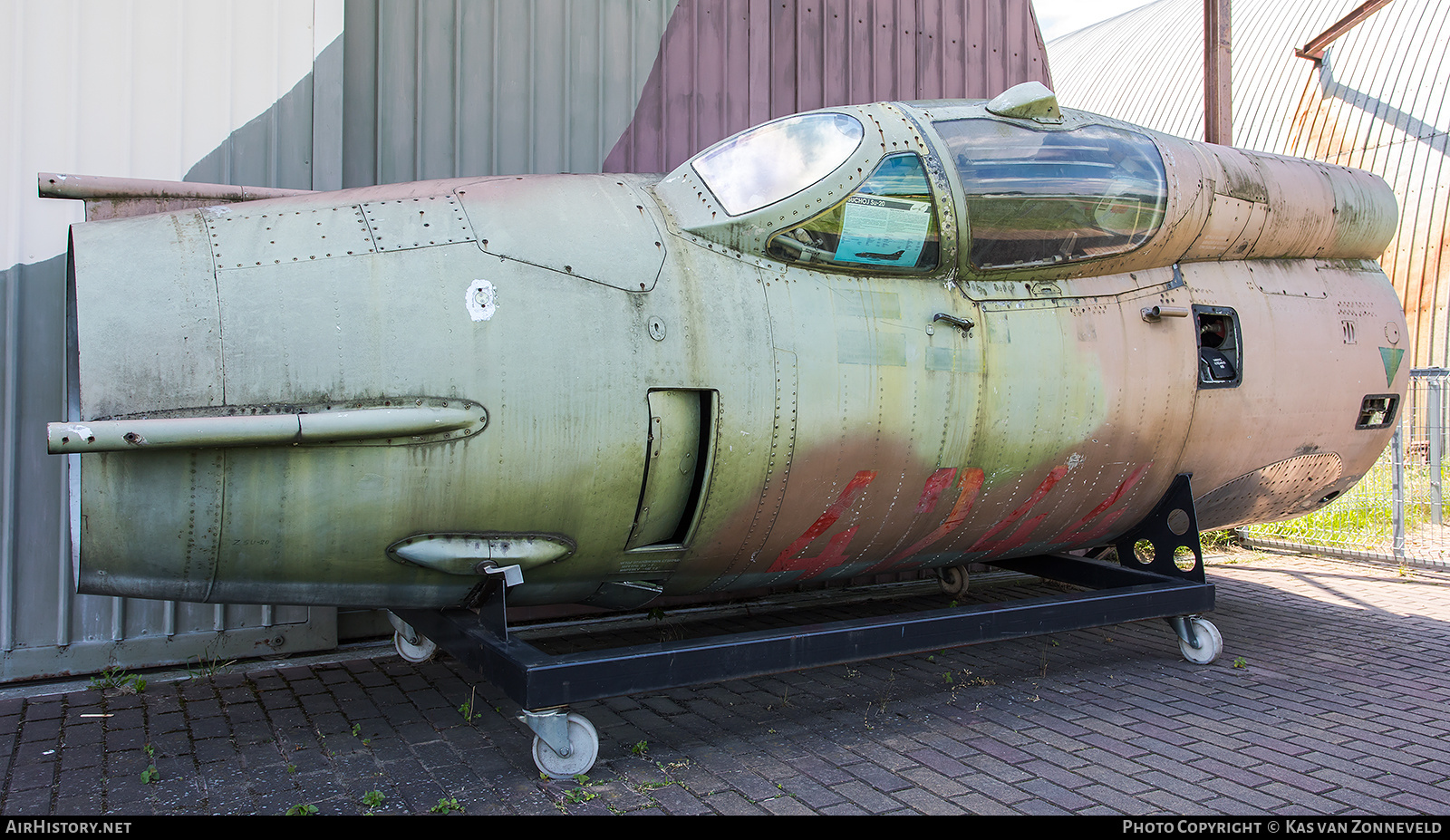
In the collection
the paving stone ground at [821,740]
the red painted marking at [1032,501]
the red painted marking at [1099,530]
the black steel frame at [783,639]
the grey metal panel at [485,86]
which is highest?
the grey metal panel at [485,86]

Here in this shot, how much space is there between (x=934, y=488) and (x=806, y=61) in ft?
13.1

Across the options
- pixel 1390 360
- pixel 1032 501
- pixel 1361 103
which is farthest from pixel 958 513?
pixel 1361 103

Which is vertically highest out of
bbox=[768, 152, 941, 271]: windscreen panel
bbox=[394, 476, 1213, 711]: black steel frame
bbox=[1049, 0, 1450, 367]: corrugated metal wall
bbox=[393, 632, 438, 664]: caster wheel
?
A: bbox=[1049, 0, 1450, 367]: corrugated metal wall

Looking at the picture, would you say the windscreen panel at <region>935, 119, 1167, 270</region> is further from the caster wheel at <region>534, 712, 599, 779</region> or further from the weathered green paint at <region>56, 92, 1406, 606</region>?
the caster wheel at <region>534, 712, 599, 779</region>

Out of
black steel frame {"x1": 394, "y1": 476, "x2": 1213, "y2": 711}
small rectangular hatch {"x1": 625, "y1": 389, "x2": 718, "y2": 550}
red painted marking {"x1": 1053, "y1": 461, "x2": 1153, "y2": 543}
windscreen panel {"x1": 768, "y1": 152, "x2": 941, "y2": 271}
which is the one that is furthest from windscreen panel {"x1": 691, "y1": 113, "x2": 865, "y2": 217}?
red painted marking {"x1": 1053, "y1": 461, "x2": 1153, "y2": 543}

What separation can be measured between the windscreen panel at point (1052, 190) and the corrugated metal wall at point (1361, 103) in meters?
10.7

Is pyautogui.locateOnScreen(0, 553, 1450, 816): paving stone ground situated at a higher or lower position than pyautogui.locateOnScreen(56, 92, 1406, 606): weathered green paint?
lower

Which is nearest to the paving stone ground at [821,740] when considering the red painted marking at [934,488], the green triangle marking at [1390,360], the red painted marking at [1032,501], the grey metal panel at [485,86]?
the red painted marking at [1032,501]

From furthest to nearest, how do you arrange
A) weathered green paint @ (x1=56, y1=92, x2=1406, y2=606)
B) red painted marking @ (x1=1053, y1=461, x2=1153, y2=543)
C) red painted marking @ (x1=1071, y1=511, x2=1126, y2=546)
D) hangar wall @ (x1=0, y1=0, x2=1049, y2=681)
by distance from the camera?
1. red painted marking @ (x1=1071, y1=511, x2=1126, y2=546)
2. red painted marking @ (x1=1053, y1=461, x2=1153, y2=543)
3. hangar wall @ (x1=0, y1=0, x2=1049, y2=681)
4. weathered green paint @ (x1=56, y1=92, x2=1406, y2=606)

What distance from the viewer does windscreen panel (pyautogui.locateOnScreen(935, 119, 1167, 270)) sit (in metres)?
3.86

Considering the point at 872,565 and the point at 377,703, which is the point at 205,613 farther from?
the point at 872,565

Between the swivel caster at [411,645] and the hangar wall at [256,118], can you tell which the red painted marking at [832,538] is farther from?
the hangar wall at [256,118]

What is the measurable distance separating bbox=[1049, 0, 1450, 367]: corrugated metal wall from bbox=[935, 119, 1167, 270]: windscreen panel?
35.1 feet

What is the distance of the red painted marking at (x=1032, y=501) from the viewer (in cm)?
405
